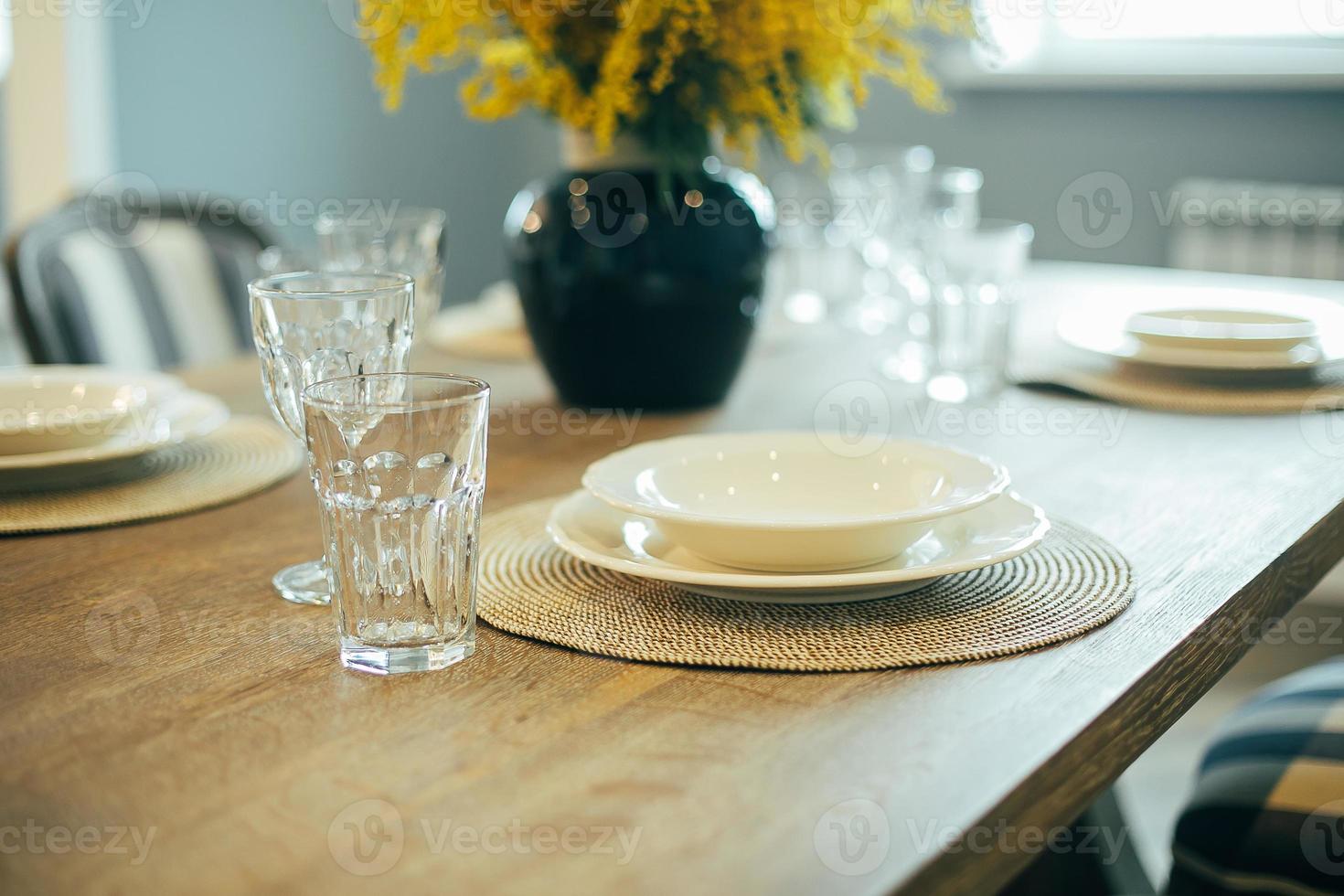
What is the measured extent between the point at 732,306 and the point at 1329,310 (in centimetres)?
69

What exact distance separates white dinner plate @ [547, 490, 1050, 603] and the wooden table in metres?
0.06

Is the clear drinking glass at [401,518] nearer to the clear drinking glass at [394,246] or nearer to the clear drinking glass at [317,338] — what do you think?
the clear drinking glass at [317,338]

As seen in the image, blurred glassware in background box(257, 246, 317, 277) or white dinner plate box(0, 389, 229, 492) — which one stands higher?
blurred glassware in background box(257, 246, 317, 277)

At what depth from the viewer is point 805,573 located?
72 centimetres

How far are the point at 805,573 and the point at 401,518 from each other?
0.70ft

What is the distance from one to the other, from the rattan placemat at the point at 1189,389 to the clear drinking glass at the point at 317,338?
2.37 feet

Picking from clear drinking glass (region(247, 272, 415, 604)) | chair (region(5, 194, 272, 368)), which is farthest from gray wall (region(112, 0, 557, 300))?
clear drinking glass (region(247, 272, 415, 604))

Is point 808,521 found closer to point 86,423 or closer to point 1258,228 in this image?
point 86,423

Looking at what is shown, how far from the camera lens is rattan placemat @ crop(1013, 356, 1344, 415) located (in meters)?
1.21

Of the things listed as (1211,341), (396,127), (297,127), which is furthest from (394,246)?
(396,127)

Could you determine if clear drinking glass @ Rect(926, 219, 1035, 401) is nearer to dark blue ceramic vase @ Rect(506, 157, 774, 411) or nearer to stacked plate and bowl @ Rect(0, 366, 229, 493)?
dark blue ceramic vase @ Rect(506, 157, 774, 411)

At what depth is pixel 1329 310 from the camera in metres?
1.47

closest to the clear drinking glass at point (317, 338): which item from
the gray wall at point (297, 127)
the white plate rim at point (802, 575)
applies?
the white plate rim at point (802, 575)

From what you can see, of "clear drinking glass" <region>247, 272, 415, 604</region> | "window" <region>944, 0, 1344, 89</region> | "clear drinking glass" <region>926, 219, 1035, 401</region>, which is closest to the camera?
"clear drinking glass" <region>247, 272, 415, 604</region>
